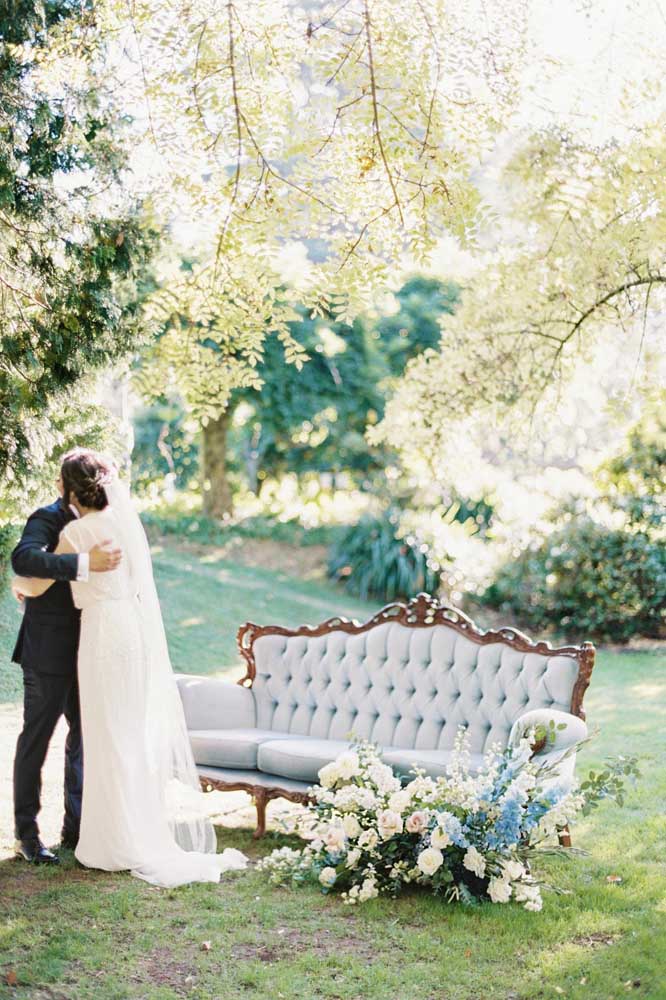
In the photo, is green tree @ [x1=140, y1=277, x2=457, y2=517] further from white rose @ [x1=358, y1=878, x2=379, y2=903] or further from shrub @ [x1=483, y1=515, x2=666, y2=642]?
white rose @ [x1=358, y1=878, x2=379, y2=903]

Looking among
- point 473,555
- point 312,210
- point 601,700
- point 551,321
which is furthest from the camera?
point 473,555

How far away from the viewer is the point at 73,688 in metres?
4.56

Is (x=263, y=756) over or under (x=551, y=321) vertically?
under

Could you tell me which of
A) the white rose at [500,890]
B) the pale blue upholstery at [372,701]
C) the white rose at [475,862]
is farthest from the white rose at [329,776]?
the white rose at [500,890]

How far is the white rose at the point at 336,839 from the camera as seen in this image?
4.19 metres

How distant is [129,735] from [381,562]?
7.48 metres

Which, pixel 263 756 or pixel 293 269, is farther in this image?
pixel 293 269

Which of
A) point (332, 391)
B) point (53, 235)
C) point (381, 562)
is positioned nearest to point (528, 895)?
point (53, 235)

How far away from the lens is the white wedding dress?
4340 millimetres

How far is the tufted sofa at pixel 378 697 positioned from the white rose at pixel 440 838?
59 cm

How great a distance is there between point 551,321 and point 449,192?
181 cm

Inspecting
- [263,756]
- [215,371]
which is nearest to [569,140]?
[215,371]

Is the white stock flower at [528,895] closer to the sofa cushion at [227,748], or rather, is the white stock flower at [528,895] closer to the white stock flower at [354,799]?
the white stock flower at [354,799]

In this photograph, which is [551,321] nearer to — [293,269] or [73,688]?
[73,688]
